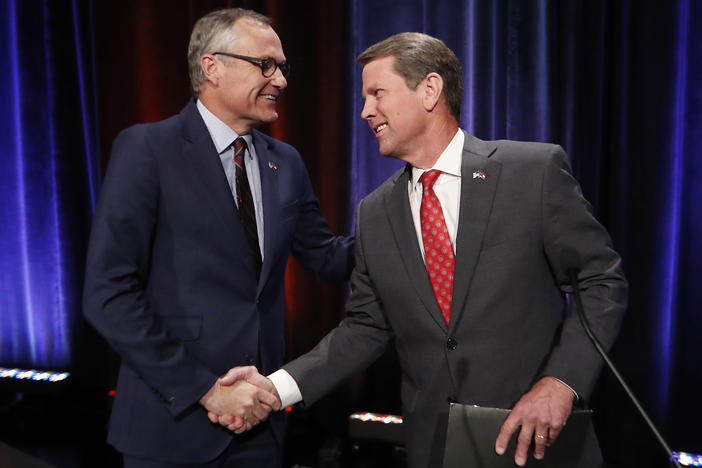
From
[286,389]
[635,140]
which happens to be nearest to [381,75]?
[286,389]

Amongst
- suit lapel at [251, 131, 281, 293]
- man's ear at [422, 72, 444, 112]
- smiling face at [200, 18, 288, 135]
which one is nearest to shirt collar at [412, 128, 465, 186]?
man's ear at [422, 72, 444, 112]

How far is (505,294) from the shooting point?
153 cm

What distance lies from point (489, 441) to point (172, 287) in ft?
3.09

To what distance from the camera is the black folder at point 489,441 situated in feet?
4.16

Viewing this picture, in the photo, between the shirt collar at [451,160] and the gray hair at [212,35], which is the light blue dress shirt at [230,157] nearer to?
the gray hair at [212,35]

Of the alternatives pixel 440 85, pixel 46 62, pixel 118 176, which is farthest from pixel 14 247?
pixel 440 85

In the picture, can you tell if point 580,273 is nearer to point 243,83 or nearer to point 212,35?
point 243,83

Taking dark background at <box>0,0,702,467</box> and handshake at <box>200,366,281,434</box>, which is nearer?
handshake at <box>200,366,281,434</box>

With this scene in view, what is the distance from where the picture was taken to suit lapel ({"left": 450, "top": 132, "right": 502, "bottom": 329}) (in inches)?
60.4

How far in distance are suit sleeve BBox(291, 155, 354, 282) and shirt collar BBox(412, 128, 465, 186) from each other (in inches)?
22.6

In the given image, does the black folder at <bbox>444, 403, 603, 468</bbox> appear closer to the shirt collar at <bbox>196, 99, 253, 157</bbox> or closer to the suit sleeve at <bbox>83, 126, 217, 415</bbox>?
the suit sleeve at <bbox>83, 126, 217, 415</bbox>

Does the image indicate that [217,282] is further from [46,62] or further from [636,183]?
[46,62]

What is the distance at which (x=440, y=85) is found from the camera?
1.78 metres

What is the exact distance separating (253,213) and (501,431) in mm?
964
